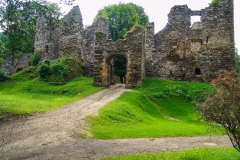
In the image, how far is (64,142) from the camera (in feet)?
33.5

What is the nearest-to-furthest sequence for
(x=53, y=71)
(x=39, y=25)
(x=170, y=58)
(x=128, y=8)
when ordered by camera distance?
1. (x=53, y=71)
2. (x=170, y=58)
3. (x=39, y=25)
4. (x=128, y=8)

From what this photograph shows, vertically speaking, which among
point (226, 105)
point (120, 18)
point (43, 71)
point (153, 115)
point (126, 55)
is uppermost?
point (120, 18)

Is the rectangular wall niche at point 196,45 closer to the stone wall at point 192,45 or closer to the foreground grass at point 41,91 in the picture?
the stone wall at point 192,45

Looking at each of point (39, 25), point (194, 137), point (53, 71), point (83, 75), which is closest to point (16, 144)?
point (194, 137)

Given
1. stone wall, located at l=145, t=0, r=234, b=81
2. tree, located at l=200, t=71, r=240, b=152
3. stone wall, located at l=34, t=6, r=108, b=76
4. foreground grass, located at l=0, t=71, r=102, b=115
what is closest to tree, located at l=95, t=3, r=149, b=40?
stone wall, located at l=34, t=6, r=108, b=76

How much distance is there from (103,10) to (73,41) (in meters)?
18.5

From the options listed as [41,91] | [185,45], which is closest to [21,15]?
[41,91]

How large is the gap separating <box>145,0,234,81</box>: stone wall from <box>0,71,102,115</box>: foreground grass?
8.23m

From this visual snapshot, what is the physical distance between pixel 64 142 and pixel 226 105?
605 cm

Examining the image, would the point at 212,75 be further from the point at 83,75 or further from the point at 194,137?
the point at 194,137

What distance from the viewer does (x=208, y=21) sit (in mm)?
27344

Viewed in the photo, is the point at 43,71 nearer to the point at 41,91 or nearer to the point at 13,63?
the point at 41,91

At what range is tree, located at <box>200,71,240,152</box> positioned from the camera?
24.8ft

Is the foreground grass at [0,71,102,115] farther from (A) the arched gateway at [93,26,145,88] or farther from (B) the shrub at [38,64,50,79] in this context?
Result: (A) the arched gateway at [93,26,145,88]
